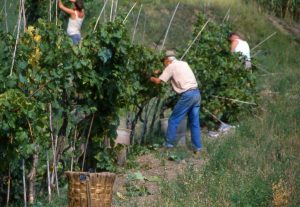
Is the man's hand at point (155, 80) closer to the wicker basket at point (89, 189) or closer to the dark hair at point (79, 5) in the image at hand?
the dark hair at point (79, 5)

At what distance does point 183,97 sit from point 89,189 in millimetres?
3746

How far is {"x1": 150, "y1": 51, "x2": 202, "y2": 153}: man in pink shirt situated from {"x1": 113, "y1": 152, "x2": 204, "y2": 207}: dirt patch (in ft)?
1.19

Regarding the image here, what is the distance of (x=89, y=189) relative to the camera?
332 inches

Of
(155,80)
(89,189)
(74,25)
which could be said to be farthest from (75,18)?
(89,189)

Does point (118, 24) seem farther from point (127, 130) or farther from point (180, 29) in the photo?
point (180, 29)

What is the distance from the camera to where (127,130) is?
1150 cm

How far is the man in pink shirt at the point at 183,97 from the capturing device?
1177cm

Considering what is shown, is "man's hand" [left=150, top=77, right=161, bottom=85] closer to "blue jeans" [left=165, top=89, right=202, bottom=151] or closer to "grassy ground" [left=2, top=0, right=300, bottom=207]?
"blue jeans" [left=165, top=89, right=202, bottom=151]

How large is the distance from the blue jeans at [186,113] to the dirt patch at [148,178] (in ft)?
1.11

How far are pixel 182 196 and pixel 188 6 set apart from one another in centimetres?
1469

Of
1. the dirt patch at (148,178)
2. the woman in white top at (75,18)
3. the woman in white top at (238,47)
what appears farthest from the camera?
the woman in white top at (238,47)

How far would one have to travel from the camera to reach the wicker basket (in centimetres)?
841

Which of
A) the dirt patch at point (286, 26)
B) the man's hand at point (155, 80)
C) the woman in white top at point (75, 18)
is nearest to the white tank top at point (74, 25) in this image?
the woman in white top at point (75, 18)

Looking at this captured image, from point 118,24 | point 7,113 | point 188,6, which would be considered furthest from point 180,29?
point 7,113
